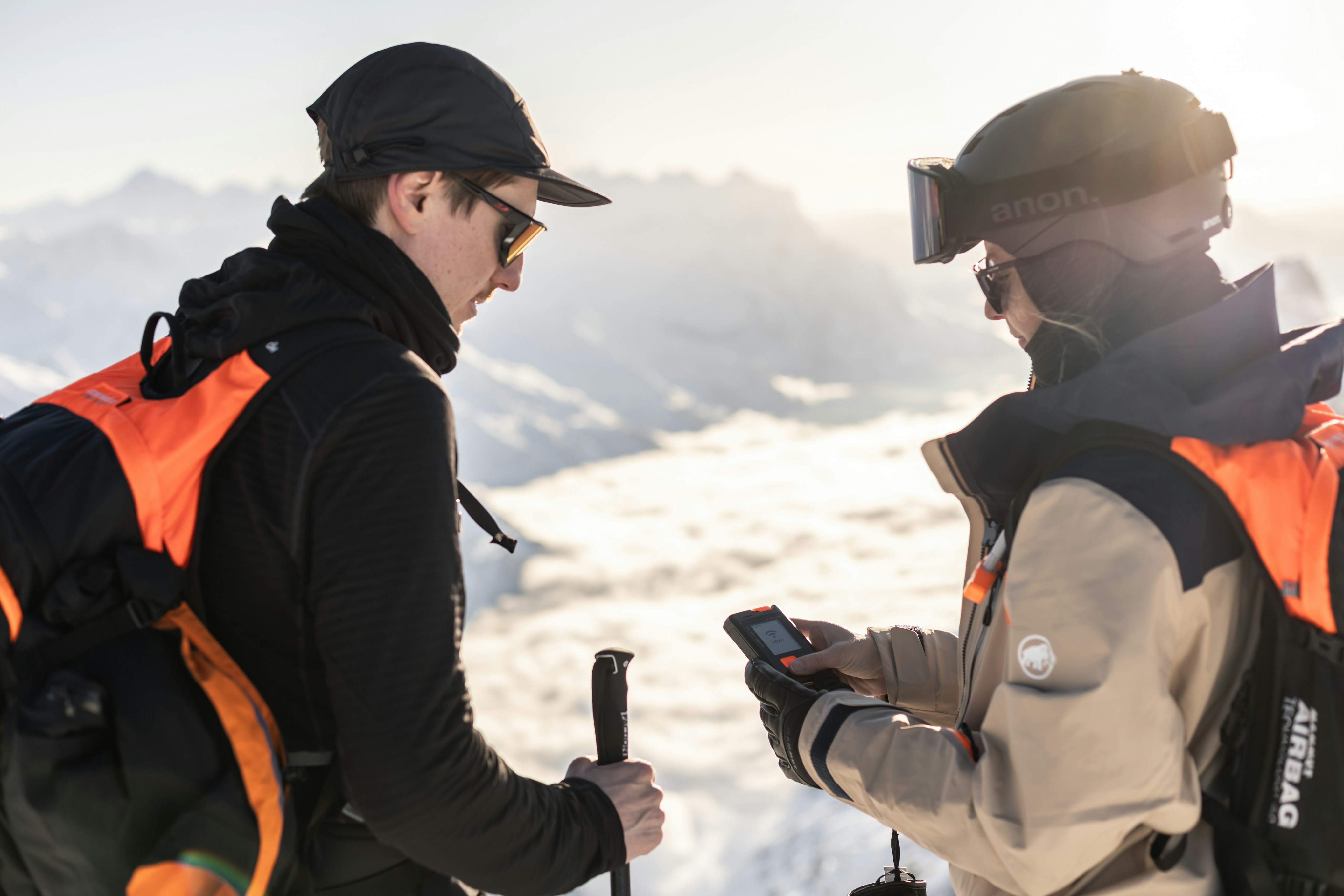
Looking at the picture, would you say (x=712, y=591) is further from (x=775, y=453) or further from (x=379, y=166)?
(x=379, y=166)

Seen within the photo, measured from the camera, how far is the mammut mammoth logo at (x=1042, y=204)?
66.7 inches

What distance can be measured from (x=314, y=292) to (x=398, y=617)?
0.53 metres

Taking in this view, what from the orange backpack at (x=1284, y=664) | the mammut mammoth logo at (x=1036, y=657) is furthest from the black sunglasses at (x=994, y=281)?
the mammut mammoth logo at (x=1036, y=657)

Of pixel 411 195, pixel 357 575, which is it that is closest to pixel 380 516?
pixel 357 575

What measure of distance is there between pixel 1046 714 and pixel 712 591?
38.3 feet

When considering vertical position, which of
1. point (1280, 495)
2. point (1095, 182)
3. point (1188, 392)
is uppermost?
point (1095, 182)

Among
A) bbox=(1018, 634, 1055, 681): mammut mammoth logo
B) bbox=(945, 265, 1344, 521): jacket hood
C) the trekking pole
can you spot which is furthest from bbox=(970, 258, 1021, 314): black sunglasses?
the trekking pole

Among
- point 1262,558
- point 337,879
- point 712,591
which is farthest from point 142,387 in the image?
point 712,591

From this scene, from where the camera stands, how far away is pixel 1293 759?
4.34 ft

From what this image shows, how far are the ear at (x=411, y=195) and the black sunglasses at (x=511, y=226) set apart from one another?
5 centimetres

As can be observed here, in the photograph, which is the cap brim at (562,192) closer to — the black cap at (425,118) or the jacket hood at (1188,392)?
the black cap at (425,118)

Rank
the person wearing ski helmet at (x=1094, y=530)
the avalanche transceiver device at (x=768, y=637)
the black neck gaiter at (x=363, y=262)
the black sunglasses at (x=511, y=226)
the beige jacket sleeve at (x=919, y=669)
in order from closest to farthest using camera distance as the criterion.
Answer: the person wearing ski helmet at (x=1094, y=530) < the black neck gaiter at (x=363, y=262) < the black sunglasses at (x=511, y=226) < the avalanche transceiver device at (x=768, y=637) < the beige jacket sleeve at (x=919, y=669)

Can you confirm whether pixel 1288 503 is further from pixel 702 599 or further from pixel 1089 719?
pixel 702 599

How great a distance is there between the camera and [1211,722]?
144 centimetres
